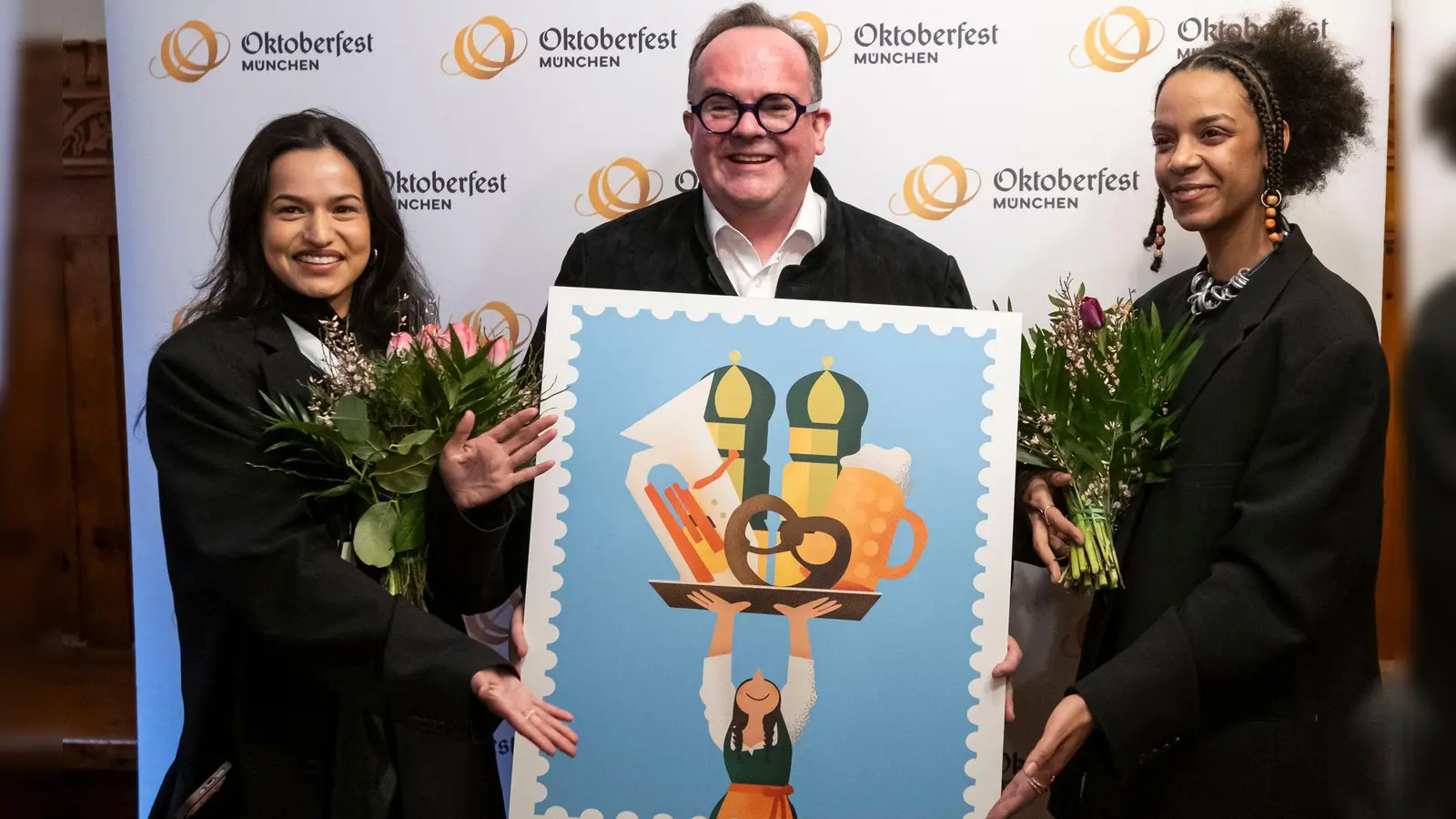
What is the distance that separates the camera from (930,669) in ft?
7.42

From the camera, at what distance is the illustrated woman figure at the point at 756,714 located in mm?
2248

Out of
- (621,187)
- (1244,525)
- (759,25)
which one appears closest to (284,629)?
(621,187)

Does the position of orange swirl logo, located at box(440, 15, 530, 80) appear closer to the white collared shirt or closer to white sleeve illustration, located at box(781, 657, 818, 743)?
the white collared shirt

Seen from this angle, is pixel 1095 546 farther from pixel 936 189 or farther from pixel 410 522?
pixel 410 522

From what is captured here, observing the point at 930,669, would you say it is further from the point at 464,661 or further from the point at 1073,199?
the point at 1073,199

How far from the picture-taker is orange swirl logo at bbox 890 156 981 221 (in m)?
3.21

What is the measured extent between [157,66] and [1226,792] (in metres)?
3.30

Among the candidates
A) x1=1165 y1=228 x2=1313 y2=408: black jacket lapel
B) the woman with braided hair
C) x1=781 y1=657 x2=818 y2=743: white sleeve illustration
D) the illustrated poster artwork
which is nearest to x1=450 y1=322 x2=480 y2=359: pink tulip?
the illustrated poster artwork

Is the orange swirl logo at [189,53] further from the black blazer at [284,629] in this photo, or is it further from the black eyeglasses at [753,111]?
the black eyeglasses at [753,111]

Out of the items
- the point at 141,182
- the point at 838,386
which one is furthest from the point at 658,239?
Answer: the point at 141,182

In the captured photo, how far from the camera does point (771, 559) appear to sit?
7.51 ft

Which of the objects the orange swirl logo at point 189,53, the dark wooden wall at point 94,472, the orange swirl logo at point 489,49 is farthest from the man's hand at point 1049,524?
the orange swirl logo at point 189,53

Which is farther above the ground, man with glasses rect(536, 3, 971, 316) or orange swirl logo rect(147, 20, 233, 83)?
orange swirl logo rect(147, 20, 233, 83)

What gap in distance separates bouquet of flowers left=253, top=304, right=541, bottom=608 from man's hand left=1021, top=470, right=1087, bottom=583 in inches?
43.6
